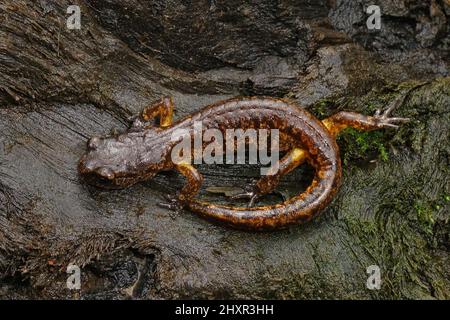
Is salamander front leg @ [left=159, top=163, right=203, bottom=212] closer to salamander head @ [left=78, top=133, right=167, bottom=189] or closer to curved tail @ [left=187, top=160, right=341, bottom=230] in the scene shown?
curved tail @ [left=187, top=160, right=341, bottom=230]

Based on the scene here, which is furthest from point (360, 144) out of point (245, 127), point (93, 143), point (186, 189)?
point (93, 143)

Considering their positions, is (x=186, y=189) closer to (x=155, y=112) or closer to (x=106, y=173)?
(x=106, y=173)

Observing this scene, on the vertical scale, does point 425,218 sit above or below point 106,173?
below

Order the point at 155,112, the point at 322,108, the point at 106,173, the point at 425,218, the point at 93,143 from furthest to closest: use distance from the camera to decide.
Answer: the point at 322,108, the point at 155,112, the point at 425,218, the point at 93,143, the point at 106,173

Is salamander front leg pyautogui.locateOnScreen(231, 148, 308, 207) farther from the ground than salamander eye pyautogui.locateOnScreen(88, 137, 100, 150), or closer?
closer

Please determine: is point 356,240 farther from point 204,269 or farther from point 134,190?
point 134,190

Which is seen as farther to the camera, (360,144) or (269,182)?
(360,144)

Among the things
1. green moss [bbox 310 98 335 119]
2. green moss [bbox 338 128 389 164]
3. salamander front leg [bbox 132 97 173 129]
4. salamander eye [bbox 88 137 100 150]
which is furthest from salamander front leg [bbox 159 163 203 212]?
green moss [bbox 338 128 389 164]
